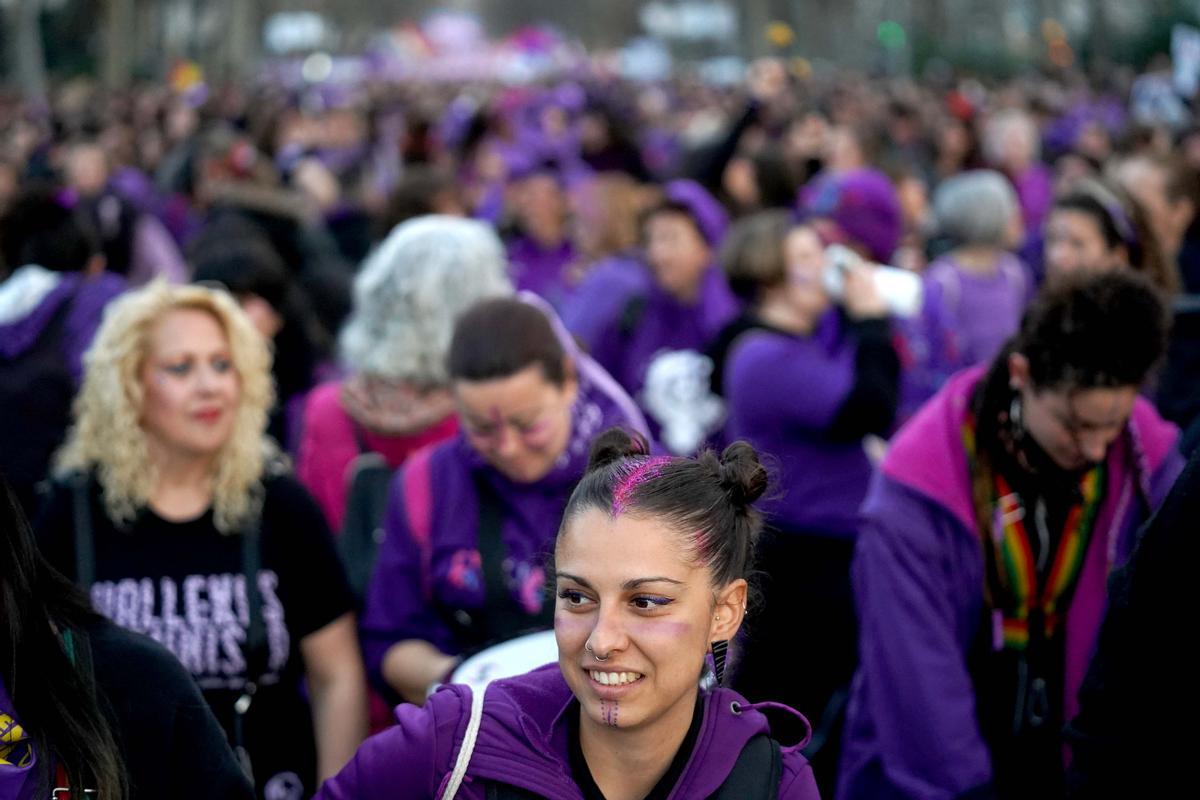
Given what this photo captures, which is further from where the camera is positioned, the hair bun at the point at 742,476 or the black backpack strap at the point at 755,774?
the hair bun at the point at 742,476

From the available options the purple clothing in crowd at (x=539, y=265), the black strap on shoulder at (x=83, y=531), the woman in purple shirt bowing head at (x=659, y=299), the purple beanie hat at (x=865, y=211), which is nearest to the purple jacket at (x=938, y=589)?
the black strap on shoulder at (x=83, y=531)

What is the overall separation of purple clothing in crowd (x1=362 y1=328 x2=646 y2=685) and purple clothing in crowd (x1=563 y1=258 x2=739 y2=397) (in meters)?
2.87

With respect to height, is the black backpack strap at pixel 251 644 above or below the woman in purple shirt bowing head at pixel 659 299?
below

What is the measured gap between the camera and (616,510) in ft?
7.93

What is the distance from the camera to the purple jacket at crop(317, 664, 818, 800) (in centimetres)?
236

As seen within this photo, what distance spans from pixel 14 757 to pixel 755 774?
1.11 m

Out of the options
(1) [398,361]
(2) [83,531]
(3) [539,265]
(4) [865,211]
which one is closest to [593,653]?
(2) [83,531]

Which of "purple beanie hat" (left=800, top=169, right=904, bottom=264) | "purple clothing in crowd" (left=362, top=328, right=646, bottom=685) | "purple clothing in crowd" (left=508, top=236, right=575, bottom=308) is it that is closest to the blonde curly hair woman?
"purple clothing in crowd" (left=362, top=328, right=646, bottom=685)

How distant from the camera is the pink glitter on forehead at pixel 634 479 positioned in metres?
2.42

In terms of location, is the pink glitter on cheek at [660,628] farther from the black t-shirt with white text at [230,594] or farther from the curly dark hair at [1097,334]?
the black t-shirt with white text at [230,594]

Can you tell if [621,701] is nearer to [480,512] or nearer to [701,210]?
[480,512]

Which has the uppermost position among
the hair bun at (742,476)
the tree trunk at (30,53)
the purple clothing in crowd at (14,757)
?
the tree trunk at (30,53)

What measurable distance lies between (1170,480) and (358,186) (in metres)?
8.99

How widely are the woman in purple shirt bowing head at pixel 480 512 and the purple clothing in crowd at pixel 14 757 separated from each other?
140cm
